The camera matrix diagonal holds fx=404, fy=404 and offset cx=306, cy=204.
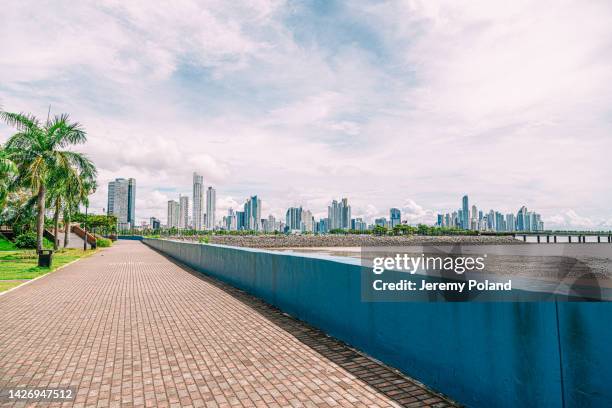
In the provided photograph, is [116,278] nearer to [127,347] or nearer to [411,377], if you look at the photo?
[127,347]

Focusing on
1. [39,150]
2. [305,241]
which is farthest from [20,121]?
[305,241]

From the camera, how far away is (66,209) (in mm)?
33500

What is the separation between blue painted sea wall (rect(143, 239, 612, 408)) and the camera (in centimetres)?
304

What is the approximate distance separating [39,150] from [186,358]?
24.1 meters

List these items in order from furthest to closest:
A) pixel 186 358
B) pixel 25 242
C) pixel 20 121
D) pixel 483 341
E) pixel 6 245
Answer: pixel 6 245, pixel 25 242, pixel 20 121, pixel 186 358, pixel 483 341

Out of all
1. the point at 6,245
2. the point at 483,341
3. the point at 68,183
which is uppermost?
the point at 68,183

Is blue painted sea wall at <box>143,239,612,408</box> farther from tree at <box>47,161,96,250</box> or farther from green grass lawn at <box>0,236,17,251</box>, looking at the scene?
green grass lawn at <box>0,236,17,251</box>

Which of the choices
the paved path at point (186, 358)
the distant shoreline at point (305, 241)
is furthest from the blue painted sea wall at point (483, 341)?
the distant shoreline at point (305, 241)

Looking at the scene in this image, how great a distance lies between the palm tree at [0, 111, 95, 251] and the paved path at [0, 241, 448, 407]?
1573 centimetres

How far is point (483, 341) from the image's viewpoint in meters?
3.91

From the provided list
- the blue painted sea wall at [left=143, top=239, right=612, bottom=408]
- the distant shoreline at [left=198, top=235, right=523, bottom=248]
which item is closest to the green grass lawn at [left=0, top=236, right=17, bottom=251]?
the distant shoreline at [left=198, top=235, right=523, bottom=248]

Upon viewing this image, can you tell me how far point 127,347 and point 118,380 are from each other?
143cm

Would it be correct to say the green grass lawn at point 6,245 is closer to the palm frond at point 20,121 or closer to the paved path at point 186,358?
the palm frond at point 20,121

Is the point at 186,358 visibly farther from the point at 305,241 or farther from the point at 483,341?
the point at 305,241
